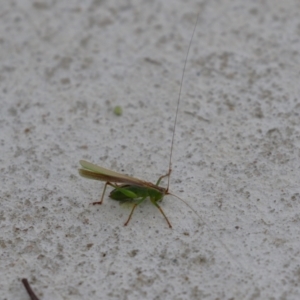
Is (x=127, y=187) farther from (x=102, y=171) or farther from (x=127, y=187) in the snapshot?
(x=102, y=171)

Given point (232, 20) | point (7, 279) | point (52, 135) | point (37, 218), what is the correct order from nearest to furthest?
point (7, 279) < point (37, 218) < point (52, 135) < point (232, 20)

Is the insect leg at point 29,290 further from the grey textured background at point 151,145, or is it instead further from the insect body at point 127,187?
the insect body at point 127,187

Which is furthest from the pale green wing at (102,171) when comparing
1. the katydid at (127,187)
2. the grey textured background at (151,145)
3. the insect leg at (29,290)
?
the insect leg at (29,290)

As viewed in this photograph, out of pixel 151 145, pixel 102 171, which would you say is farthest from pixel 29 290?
pixel 151 145

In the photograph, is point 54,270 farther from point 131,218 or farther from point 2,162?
point 2,162

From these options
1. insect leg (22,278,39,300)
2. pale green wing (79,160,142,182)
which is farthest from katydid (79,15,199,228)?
insect leg (22,278,39,300)

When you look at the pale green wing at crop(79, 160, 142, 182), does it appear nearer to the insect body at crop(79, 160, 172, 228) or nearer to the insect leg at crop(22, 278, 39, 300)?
the insect body at crop(79, 160, 172, 228)

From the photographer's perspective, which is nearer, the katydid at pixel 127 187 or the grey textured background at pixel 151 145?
the grey textured background at pixel 151 145

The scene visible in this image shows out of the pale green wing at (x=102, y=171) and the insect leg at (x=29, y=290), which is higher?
the pale green wing at (x=102, y=171)

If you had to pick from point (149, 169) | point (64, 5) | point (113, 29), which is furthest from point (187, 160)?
point (64, 5)
